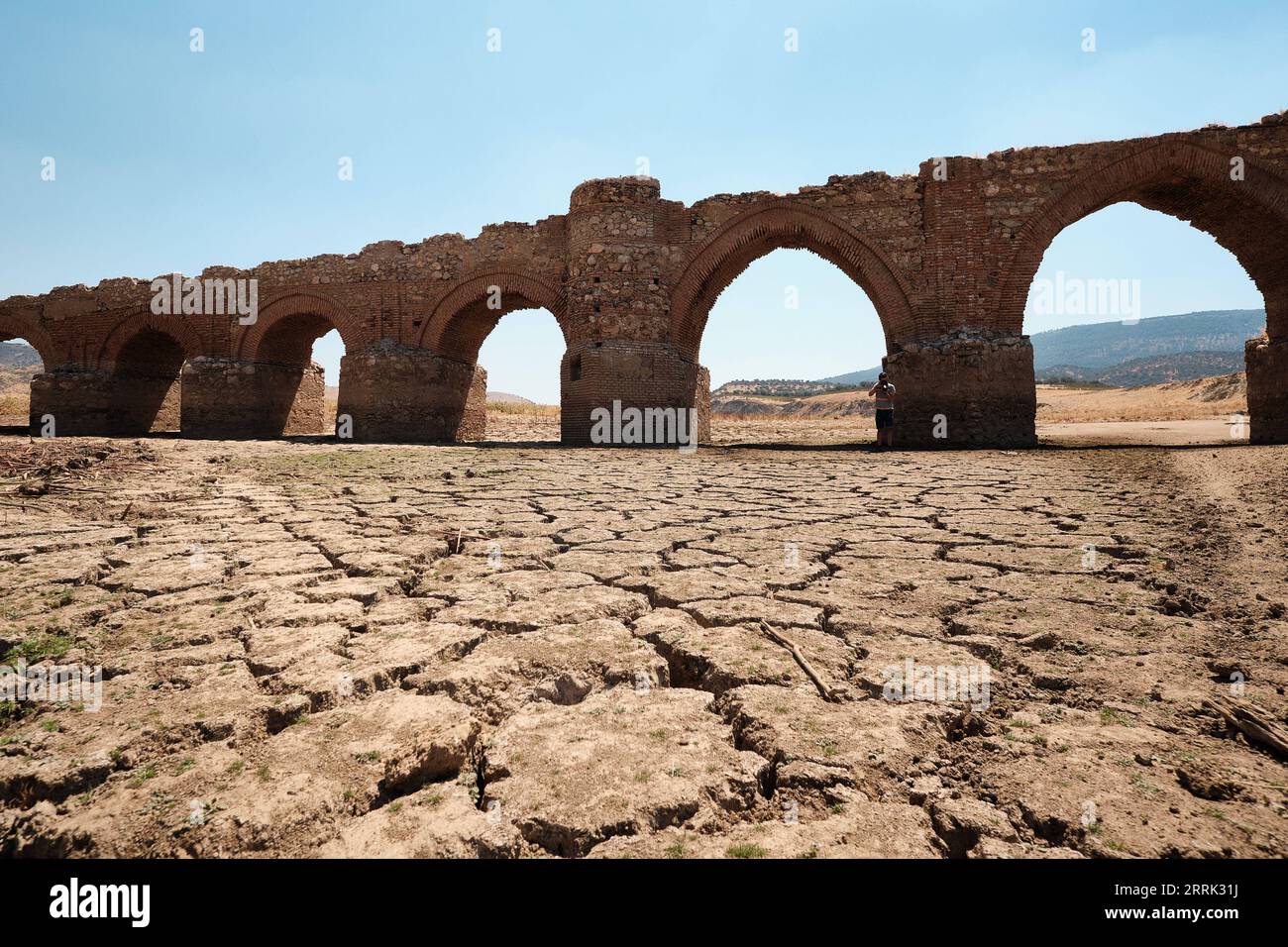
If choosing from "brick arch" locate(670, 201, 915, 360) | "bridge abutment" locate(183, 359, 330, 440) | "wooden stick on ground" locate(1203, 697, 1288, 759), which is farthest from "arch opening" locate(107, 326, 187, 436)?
"wooden stick on ground" locate(1203, 697, 1288, 759)

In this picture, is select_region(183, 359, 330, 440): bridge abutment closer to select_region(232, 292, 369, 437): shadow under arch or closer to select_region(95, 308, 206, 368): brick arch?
select_region(232, 292, 369, 437): shadow under arch

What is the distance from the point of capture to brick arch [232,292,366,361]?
549 inches

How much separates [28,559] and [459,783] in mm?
2846

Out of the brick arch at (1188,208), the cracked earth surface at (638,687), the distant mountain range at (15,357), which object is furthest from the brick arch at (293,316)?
the distant mountain range at (15,357)

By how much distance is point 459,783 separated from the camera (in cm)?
133

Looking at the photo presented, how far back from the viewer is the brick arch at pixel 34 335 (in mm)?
15875

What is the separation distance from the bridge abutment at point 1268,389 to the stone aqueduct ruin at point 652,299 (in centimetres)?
3

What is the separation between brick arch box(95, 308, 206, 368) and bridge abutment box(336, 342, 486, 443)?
4.47m

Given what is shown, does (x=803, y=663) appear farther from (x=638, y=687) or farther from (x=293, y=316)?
(x=293, y=316)

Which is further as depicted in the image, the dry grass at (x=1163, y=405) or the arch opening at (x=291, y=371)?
the dry grass at (x=1163, y=405)

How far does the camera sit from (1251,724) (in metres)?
1.47

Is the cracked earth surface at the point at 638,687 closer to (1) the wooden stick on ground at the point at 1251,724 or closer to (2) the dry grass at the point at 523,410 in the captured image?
(1) the wooden stick on ground at the point at 1251,724
